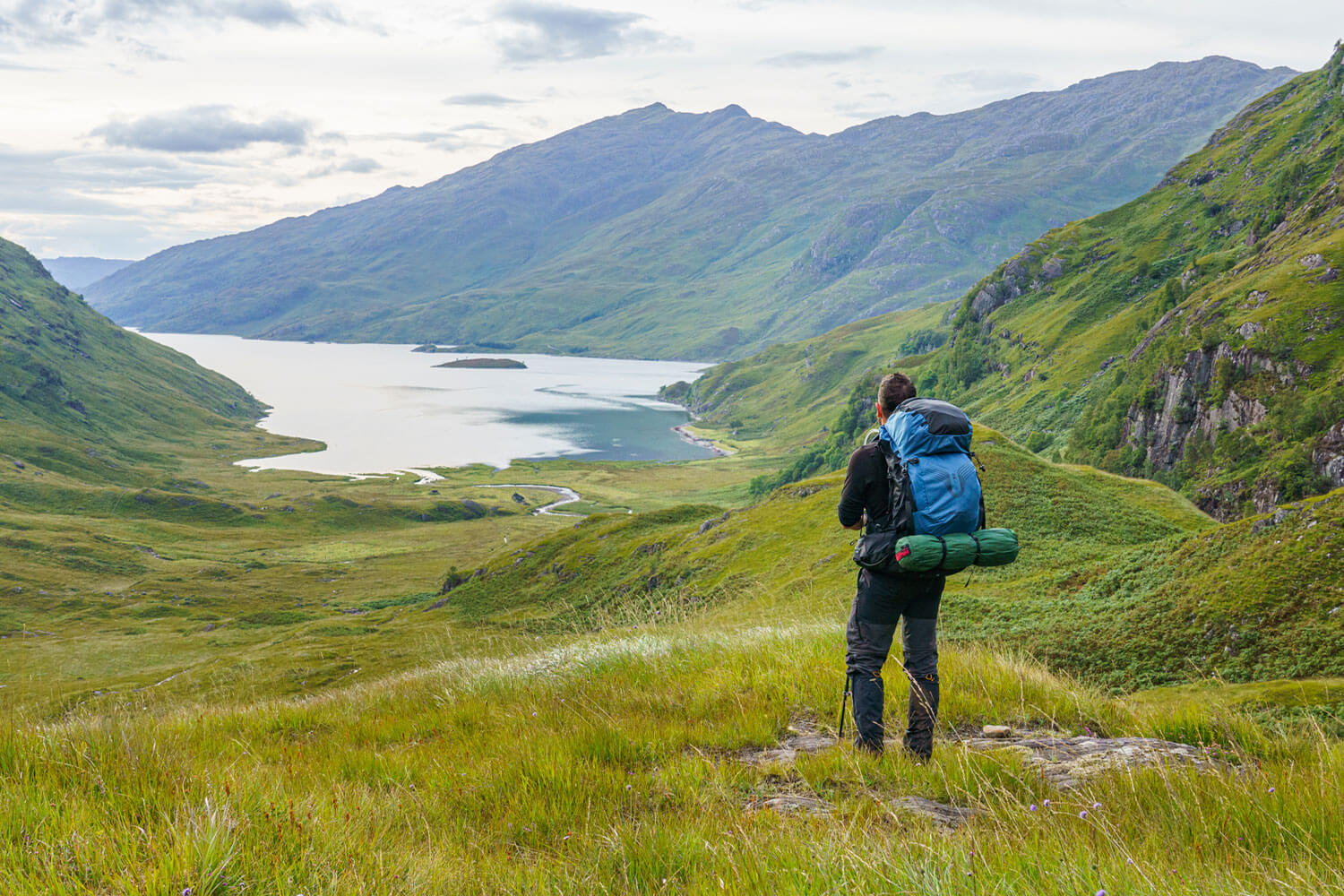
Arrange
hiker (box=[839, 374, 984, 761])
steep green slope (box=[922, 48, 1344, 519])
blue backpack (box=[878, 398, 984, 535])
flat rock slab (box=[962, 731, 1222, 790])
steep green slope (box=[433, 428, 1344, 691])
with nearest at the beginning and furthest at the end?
flat rock slab (box=[962, 731, 1222, 790])
blue backpack (box=[878, 398, 984, 535])
hiker (box=[839, 374, 984, 761])
steep green slope (box=[433, 428, 1344, 691])
steep green slope (box=[922, 48, 1344, 519])

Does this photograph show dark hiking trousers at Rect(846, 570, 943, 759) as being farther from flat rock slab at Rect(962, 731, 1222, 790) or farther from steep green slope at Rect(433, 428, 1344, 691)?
steep green slope at Rect(433, 428, 1344, 691)

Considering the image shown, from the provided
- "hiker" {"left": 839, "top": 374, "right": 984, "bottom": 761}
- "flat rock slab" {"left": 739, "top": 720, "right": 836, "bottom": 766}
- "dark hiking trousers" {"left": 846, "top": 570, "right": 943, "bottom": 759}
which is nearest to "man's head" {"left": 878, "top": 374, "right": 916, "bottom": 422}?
"hiker" {"left": 839, "top": 374, "right": 984, "bottom": 761}

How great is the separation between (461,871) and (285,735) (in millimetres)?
6139

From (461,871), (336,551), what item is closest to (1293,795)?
(461,871)

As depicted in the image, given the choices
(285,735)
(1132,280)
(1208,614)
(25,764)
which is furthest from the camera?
(1132,280)

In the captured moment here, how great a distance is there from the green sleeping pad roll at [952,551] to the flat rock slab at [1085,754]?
5.17 ft

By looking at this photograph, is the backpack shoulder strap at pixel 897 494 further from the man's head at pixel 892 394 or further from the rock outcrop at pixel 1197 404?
the rock outcrop at pixel 1197 404

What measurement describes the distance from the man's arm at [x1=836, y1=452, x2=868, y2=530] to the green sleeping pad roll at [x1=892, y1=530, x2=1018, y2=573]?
74 cm

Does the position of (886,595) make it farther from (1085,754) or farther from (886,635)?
(1085,754)

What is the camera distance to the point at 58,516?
151 meters

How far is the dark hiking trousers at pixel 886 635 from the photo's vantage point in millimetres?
7789

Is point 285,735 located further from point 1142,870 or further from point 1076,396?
point 1076,396

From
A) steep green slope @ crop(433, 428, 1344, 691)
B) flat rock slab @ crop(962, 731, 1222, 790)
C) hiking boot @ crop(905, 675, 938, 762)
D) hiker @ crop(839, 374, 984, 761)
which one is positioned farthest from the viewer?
steep green slope @ crop(433, 428, 1344, 691)

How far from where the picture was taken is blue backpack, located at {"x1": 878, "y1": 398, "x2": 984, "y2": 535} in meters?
7.59
